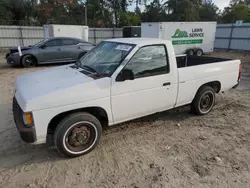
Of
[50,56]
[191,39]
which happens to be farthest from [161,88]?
[191,39]

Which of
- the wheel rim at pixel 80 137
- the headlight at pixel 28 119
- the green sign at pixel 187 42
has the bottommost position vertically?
the wheel rim at pixel 80 137

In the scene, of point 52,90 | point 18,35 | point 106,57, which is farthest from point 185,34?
point 18,35

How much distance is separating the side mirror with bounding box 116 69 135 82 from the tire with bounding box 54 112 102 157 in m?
0.74

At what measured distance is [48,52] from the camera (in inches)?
431

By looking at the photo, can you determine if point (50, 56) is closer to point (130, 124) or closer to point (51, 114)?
point (130, 124)

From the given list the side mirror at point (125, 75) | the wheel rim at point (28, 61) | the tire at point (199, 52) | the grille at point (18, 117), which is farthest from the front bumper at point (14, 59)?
the tire at point (199, 52)

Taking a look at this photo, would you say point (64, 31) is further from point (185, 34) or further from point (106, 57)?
point (106, 57)

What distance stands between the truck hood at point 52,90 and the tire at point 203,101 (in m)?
2.45

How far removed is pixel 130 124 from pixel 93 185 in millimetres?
1836

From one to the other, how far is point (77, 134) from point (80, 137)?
0.07 m

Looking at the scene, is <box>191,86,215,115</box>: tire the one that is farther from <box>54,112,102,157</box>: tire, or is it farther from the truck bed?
<box>54,112,102,157</box>: tire

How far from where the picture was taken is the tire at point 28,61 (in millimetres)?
10504

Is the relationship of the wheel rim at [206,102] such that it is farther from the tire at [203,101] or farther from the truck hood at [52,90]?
the truck hood at [52,90]

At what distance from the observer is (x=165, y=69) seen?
3.93m
